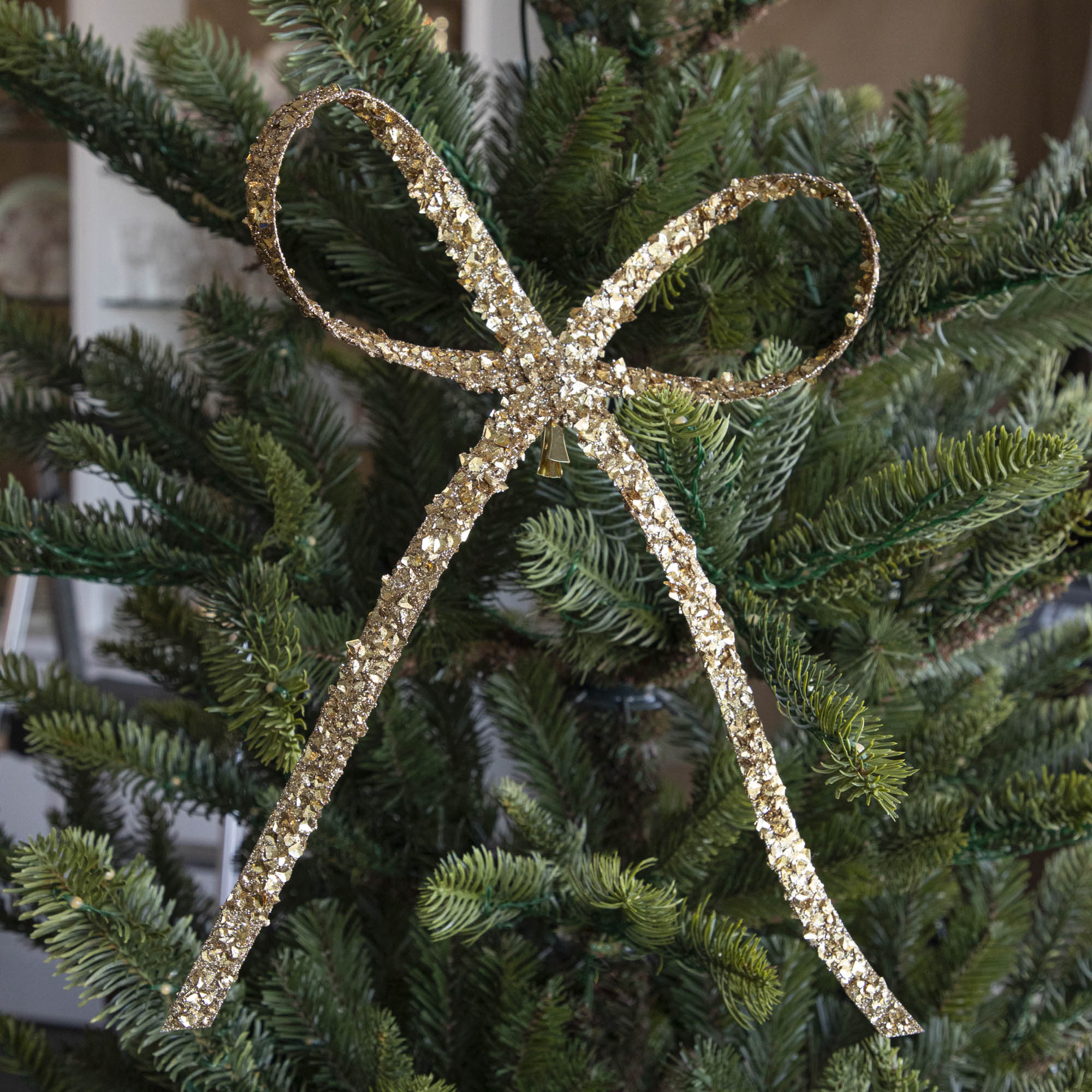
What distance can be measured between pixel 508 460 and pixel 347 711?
0.30ft

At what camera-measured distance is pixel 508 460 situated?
30cm

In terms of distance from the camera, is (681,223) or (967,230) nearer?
(681,223)

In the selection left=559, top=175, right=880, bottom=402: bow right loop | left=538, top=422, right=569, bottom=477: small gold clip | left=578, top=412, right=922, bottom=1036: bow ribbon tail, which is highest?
left=559, top=175, right=880, bottom=402: bow right loop

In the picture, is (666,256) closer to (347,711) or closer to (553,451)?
(553,451)

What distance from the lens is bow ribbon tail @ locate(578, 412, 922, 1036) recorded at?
294 mm

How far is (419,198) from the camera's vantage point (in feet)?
0.96

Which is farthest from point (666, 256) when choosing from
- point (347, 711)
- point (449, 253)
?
point (347, 711)

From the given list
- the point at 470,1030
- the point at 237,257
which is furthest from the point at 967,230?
the point at 237,257

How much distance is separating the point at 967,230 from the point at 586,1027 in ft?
1.22

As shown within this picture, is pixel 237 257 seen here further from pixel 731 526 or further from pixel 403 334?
pixel 731 526

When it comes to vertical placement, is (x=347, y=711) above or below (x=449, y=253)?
below

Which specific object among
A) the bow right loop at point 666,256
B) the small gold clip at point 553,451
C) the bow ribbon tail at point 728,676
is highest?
the bow right loop at point 666,256

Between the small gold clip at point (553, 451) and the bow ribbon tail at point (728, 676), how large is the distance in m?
0.01

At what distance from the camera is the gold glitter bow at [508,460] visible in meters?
0.29
